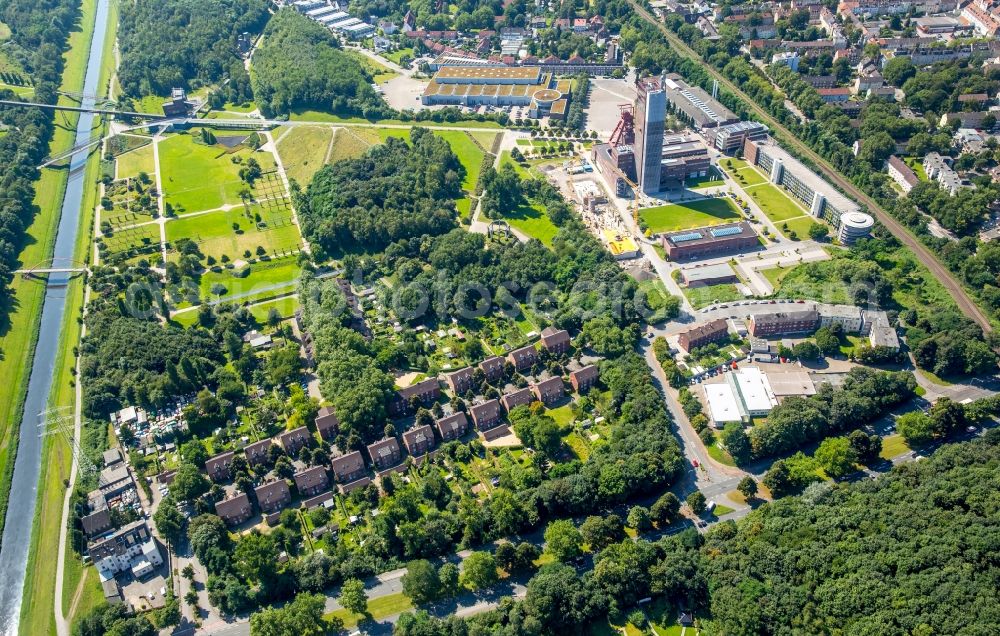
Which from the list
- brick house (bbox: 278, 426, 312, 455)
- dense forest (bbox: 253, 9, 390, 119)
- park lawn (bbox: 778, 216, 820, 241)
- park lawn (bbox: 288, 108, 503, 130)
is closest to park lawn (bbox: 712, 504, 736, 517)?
brick house (bbox: 278, 426, 312, 455)

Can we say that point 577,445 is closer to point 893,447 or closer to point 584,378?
point 584,378

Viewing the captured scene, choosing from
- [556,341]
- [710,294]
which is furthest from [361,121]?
[710,294]

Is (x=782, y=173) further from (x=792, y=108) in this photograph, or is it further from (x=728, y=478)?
(x=728, y=478)

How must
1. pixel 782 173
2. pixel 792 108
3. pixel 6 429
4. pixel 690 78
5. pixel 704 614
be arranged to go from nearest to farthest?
pixel 704 614 → pixel 6 429 → pixel 782 173 → pixel 792 108 → pixel 690 78

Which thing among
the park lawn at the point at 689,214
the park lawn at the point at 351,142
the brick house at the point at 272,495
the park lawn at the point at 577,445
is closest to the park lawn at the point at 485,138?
the park lawn at the point at 351,142

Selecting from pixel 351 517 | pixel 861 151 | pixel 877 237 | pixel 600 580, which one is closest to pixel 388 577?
pixel 351 517
